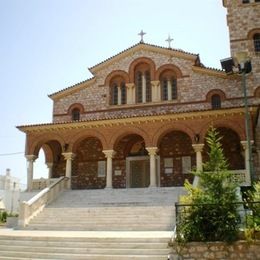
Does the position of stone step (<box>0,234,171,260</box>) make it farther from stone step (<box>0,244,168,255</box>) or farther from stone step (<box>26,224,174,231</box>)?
stone step (<box>26,224,174,231</box>)

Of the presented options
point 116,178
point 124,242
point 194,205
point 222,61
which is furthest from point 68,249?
point 116,178

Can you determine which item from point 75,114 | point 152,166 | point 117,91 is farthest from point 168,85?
point 75,114

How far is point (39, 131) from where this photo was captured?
80.2ft

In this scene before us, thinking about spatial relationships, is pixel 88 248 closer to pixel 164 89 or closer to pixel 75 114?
pixel 164 89

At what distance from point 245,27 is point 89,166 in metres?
14.3

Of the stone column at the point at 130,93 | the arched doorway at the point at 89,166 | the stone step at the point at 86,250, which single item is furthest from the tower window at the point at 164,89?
the stone step at the point at 86,250

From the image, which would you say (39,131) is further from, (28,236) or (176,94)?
(28,236)

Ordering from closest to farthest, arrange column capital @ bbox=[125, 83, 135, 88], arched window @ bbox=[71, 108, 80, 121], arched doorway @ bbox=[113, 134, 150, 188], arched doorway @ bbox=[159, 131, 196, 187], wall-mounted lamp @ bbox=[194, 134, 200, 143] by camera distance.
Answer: wall-mounted lamp @ bbox=[194, 134, 200, 143] → arched doorway @ bbox=[159, 131, 196, 187] → arched doorway @ bbox=[113, 134, 150, 188] → column capital @ bbox=[125, 83, 135, 88] → arched window @ bbox=[71, 108, 80, 121]

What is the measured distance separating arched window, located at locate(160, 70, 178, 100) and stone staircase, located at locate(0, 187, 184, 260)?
726cm

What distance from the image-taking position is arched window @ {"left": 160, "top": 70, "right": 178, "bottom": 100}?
25.3m

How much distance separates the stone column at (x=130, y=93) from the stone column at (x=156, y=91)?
55.6 inches

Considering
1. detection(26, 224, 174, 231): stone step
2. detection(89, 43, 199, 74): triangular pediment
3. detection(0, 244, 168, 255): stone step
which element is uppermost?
detection(89, 43, 199, 74): triangular pediment

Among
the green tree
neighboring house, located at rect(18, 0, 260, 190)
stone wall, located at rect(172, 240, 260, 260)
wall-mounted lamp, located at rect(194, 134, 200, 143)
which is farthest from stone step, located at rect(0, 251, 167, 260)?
wall-mounted lamp, located at rect(194, 134, 200, 143)

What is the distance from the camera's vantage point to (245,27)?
25922 millimetres
